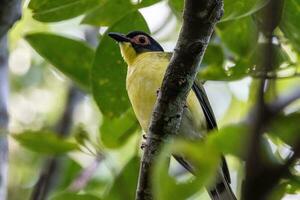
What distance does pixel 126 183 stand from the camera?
2869 mm

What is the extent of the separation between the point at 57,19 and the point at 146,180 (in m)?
0.82

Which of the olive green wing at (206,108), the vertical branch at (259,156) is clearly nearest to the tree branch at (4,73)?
the olive green wing at (206,108)

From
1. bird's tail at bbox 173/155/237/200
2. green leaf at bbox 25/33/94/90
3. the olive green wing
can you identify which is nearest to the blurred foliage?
green leaf at bbox 25/33/94/90

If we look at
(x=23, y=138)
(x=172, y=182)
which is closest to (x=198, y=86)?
(x=23, y=138)

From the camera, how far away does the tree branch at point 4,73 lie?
2525 millimetres

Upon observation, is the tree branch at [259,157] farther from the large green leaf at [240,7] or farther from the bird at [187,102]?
the bird at [187,102]

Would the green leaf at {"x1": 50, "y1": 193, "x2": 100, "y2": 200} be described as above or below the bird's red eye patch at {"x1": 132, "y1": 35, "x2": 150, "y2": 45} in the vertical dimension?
above

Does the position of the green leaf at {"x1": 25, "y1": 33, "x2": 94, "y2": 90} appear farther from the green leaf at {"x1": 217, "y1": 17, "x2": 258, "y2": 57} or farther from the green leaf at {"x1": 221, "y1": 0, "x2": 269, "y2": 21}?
the green leaf at {"x1": 221, "y1": 0, "x2": 269, "y2": 21}

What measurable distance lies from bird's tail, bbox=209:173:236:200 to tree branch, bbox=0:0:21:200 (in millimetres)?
1414

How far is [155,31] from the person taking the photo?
593cm

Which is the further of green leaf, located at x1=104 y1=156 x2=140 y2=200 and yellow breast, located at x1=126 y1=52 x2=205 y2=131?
yellow breast, located at x1=126 y1=52 x2=205 y2=131

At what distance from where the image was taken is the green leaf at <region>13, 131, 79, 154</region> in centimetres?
265

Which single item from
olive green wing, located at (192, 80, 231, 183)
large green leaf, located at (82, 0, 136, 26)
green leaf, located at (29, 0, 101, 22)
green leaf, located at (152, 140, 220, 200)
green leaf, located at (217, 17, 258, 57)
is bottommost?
olive green wing, located at (192, 80, 231, 183)

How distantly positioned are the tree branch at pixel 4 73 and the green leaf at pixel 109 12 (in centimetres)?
41
